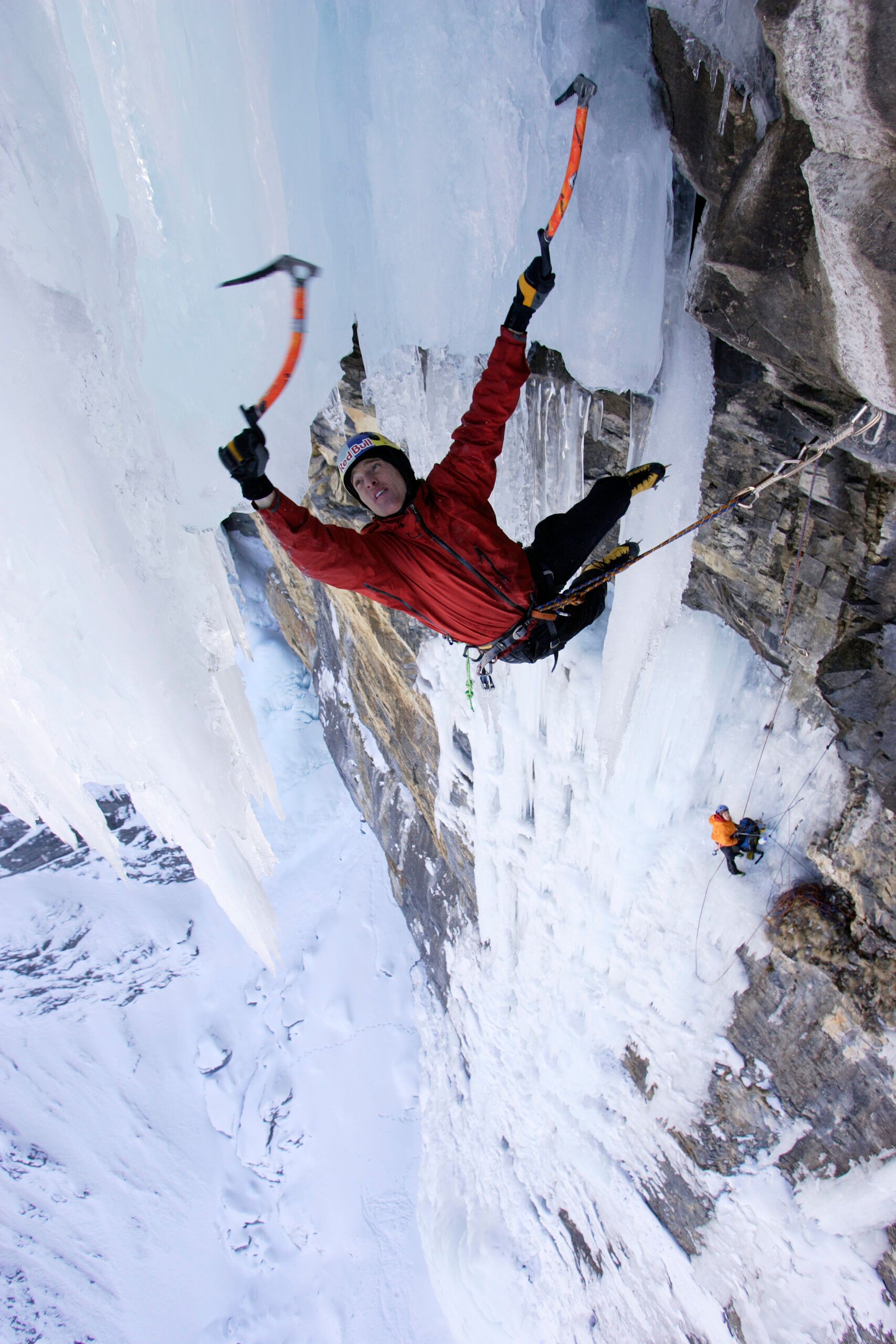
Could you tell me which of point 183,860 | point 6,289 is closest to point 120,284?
point 6,289

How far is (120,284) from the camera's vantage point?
83.5 inches

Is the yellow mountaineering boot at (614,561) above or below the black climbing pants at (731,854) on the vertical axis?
above

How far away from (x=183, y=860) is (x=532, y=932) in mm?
7035

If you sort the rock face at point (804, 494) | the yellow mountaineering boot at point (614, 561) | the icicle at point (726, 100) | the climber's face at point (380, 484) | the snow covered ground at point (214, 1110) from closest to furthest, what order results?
1. the rock face at point (804, 494)
2. the icicle at point (726, 100)
3. the climber's face at point (380, 484)
4. the yellow mountaineering boot at point (614, 561)
5. the snow covered ground at point (214, 1110)

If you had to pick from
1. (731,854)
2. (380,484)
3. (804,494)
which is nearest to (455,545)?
(380,484)

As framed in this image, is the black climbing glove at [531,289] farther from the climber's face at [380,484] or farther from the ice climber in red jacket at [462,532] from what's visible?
A: the climber's face at [380,484]

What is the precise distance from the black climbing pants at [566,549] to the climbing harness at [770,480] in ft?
0.19

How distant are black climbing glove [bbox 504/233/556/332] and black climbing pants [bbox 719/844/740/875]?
2.89m

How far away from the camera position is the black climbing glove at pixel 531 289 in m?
1.94

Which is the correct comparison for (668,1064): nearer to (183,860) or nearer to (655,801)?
(655,801)

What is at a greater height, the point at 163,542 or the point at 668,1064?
the point at 163,542

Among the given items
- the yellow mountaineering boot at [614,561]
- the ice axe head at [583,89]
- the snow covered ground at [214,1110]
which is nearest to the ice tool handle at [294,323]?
the ice axe head at [583,89]

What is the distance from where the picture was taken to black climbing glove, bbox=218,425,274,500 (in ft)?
6.05

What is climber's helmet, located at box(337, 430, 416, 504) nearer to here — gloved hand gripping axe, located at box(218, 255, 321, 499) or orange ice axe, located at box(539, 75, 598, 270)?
gloved hand gripping axe, located at box(218, 255, 321, 499)
